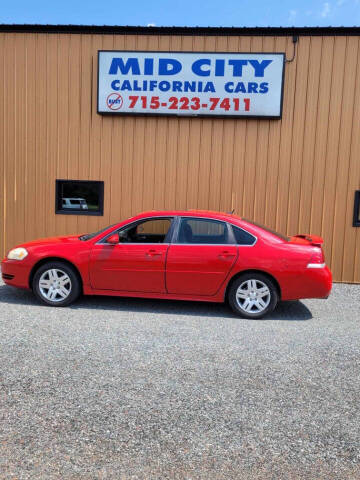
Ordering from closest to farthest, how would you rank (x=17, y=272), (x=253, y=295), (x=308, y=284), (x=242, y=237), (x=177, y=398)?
(x=177, y=398) → (x=308, y=284) → (x=253, y=295) → (x=242, y=237) → (x=17, y=272)

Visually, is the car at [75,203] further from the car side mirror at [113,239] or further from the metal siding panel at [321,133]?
the metal siding panel at [321,133]

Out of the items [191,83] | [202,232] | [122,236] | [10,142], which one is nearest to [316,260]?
[202,232]

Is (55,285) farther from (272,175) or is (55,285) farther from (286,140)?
(286,140)

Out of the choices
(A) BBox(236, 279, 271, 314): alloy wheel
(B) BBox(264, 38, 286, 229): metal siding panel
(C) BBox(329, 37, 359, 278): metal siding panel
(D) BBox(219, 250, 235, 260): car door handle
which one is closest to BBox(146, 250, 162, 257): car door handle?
(D) BBox(219, 250, 235, 260): car door handle

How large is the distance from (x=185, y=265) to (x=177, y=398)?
269 cm

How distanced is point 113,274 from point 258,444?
3.69m

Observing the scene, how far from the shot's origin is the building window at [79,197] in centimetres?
889

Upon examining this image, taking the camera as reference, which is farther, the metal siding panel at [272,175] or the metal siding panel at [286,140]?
the metal siding panel at [272,175]

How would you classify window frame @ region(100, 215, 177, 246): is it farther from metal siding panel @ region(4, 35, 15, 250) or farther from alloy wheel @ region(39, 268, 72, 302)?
metal siding panel @ region(4, 35, 15, 250)

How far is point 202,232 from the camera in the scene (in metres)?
6.09

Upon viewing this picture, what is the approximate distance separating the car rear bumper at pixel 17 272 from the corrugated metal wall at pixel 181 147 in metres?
2.86

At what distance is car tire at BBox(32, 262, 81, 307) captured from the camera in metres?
6.02

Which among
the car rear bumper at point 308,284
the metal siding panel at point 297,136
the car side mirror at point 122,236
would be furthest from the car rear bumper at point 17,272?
the metal siding panel at point 297,136

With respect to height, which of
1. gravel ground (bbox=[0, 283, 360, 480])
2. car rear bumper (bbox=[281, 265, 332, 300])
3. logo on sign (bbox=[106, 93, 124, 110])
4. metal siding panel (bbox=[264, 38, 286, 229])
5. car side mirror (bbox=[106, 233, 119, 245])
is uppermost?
logo on sign (bbox=[106, 93, 124, 110])
